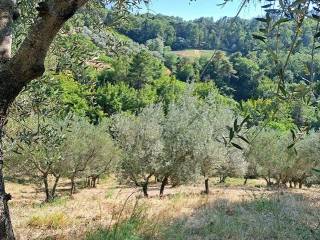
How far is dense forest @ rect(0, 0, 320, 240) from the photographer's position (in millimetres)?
2164

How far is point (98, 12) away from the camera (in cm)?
570

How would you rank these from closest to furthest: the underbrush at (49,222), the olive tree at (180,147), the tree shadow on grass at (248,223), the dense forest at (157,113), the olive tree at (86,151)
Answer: the dense forest at (157,113) → the underbrush at (49,222) → the tree shadow on grass at (248,223) → the olive tree at (180,147) → the olive tree at (86,151)

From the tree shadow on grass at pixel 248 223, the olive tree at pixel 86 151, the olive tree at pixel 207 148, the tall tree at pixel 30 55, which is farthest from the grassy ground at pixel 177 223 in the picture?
the olive tree at pixel 86 151

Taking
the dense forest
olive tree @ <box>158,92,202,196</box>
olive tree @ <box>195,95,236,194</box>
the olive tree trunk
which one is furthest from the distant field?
the olive tree trunk

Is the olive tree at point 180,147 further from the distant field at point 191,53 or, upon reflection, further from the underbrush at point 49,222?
the distant field at point 191,53

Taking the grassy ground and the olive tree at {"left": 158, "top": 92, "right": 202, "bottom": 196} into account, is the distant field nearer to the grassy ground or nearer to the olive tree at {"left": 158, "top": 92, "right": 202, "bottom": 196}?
the olive tree at {"left": 158, "top": 92, "right": 202, "bottom": 196}

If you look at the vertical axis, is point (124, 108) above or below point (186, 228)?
above

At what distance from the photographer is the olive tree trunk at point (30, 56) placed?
3.16 metres

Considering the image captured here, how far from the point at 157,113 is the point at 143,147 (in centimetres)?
250

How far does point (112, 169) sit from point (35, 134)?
36.4 metres

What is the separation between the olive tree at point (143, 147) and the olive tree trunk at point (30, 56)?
895 inches

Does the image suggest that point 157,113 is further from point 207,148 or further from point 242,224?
point 242,224

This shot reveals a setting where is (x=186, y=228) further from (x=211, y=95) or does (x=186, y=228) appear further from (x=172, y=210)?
(x=211, y=95)

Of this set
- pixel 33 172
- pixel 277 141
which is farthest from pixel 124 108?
pixel 33 172
